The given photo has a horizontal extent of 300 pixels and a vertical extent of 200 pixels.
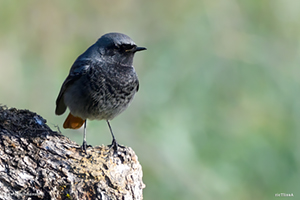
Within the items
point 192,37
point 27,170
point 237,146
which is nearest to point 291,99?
point 237,146

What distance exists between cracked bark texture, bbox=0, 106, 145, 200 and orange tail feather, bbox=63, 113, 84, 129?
3.68ft

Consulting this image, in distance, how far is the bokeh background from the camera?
211 inches

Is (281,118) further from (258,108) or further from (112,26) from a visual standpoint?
(112,26)

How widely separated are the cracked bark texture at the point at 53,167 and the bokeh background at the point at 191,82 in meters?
1.66

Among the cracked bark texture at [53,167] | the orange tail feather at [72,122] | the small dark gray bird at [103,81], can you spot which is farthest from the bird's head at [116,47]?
the cracked bark texture at [53,167]

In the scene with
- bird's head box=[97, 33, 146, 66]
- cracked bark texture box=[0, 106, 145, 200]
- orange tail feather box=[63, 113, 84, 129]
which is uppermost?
Result: bird's head box=[97, 33, 146, 66]

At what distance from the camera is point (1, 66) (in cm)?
550

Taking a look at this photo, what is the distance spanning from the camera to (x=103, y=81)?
4.07 m

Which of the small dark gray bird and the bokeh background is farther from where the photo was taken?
the bokeh background

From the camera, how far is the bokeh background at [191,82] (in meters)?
5.35

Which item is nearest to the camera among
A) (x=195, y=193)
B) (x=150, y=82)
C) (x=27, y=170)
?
(x=27, y=170)

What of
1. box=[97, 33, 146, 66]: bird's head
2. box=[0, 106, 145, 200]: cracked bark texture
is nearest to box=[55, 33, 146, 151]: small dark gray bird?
box=[97, 33, 146, 66]: bird's head

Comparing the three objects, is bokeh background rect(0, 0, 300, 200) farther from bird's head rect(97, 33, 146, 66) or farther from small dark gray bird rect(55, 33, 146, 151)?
bird's head rect(97, 33, 146, 66)

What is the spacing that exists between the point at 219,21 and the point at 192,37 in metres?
0.55
